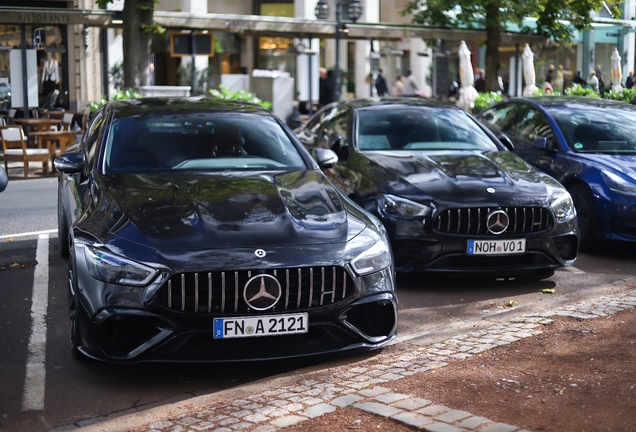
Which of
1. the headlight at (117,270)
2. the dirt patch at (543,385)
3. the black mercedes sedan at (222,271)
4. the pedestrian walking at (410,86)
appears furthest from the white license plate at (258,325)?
the pedestrian walking at (410,86)

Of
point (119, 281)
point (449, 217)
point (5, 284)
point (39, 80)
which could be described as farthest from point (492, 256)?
point (39, 80)

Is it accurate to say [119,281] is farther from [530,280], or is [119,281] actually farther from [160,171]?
[530,280]

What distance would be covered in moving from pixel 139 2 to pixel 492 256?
12.5m

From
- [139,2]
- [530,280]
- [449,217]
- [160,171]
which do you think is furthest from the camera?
[139,2]

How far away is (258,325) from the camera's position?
4352mm

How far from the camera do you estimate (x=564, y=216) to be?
6801mm

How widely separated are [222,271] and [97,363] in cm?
109

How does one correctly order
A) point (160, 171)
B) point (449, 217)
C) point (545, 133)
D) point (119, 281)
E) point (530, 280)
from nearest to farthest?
1. point (119, 281)
2. point (160, 171)
3. point (449, 217)
4. point (530, 280)
5. point (545, 133)

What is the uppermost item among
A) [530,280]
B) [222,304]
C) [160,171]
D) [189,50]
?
[189,50]

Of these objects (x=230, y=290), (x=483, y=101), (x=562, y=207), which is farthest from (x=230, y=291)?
(x=483, y=101)

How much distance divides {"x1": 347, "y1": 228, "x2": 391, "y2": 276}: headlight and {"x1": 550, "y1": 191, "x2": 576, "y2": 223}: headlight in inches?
94.4

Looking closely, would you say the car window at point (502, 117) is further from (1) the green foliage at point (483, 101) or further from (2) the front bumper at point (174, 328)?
(1) the green foliage at point (483, 101)

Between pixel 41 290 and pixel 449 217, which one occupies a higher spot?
pixel 449 217

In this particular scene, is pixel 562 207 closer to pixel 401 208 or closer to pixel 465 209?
pixel 465 209
